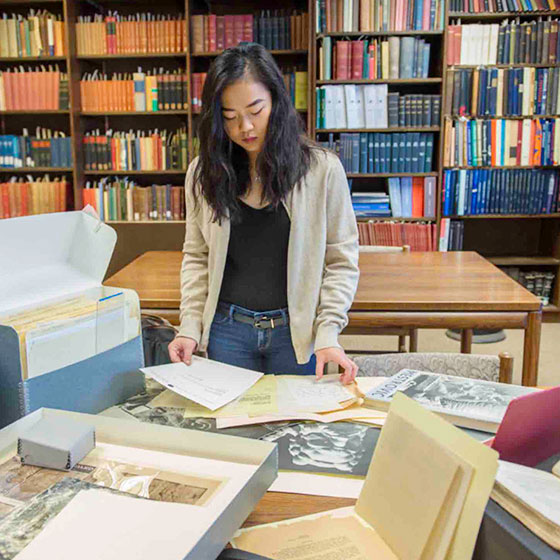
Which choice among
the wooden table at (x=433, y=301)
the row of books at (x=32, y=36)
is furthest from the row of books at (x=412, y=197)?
the row of books at (x=32, y=36)

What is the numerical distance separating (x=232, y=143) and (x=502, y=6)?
120 inches

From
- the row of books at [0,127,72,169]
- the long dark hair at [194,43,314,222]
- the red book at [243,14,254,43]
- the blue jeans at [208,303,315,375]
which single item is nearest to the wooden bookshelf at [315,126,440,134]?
the red book at [243,14,254,43]

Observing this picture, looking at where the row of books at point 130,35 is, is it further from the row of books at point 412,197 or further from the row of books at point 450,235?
the row of books at point 450,235

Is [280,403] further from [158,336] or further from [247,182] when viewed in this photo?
[247,182]

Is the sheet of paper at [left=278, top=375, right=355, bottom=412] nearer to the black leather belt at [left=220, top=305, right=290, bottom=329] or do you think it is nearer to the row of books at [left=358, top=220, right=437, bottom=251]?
the black leather belt at [left=220, top=305, right=290, bottom=329]

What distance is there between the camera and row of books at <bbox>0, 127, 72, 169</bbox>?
394 centimetres

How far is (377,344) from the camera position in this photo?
3.72m

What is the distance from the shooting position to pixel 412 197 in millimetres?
3898

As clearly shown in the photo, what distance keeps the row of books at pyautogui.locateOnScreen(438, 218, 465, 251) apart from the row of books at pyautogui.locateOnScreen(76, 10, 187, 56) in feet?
6.67

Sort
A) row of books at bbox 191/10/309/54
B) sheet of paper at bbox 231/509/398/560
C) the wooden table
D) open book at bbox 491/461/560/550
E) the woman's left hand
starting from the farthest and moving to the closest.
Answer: row of books at bbox 191/10/309/54 < the wooden table < the woman's left hand < sheet of paper at bbox 231/509/398/560 < open book at bbox 491/461/560/550

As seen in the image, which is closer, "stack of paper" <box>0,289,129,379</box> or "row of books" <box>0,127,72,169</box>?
"stack of paper" <box>0,289,129,379</box>

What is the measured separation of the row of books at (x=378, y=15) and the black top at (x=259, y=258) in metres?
2.69

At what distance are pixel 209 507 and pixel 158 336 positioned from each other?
2.46 ft

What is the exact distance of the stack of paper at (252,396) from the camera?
102 centimetres
